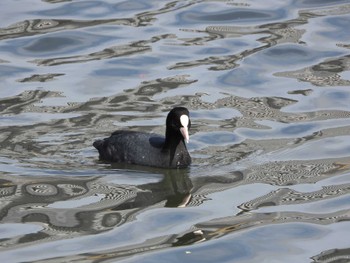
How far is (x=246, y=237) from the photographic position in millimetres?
8469

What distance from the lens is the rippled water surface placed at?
8477 millimetres

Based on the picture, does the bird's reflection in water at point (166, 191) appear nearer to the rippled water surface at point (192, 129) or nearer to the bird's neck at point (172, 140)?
the rippled water surface at point (192, 129)

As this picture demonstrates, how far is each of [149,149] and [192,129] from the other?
2.89 ft

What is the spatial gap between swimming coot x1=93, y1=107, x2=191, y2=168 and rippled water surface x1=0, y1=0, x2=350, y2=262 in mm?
102

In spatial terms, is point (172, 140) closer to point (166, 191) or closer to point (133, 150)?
point (133, 150)

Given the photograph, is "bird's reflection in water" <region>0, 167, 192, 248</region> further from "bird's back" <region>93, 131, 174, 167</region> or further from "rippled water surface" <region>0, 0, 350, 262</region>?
"bird's back" <region>93, 131, 174, 167</region>

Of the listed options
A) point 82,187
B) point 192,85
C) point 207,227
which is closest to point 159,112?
point 192,85

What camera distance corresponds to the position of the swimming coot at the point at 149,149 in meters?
10.4

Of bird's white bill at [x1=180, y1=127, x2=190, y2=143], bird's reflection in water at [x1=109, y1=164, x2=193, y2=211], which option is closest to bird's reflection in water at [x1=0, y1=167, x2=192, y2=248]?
bird's reflection in water at [x1=109, y1=164, x2=193, y2=211]

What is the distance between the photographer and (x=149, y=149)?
10555mm

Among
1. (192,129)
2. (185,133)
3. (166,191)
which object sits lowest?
(166,191)

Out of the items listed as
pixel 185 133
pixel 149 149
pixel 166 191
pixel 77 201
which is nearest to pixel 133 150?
pixel 149 149

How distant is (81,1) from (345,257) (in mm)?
8944

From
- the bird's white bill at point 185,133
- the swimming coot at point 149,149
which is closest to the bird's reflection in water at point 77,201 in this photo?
the swimming coot at point 149,149
